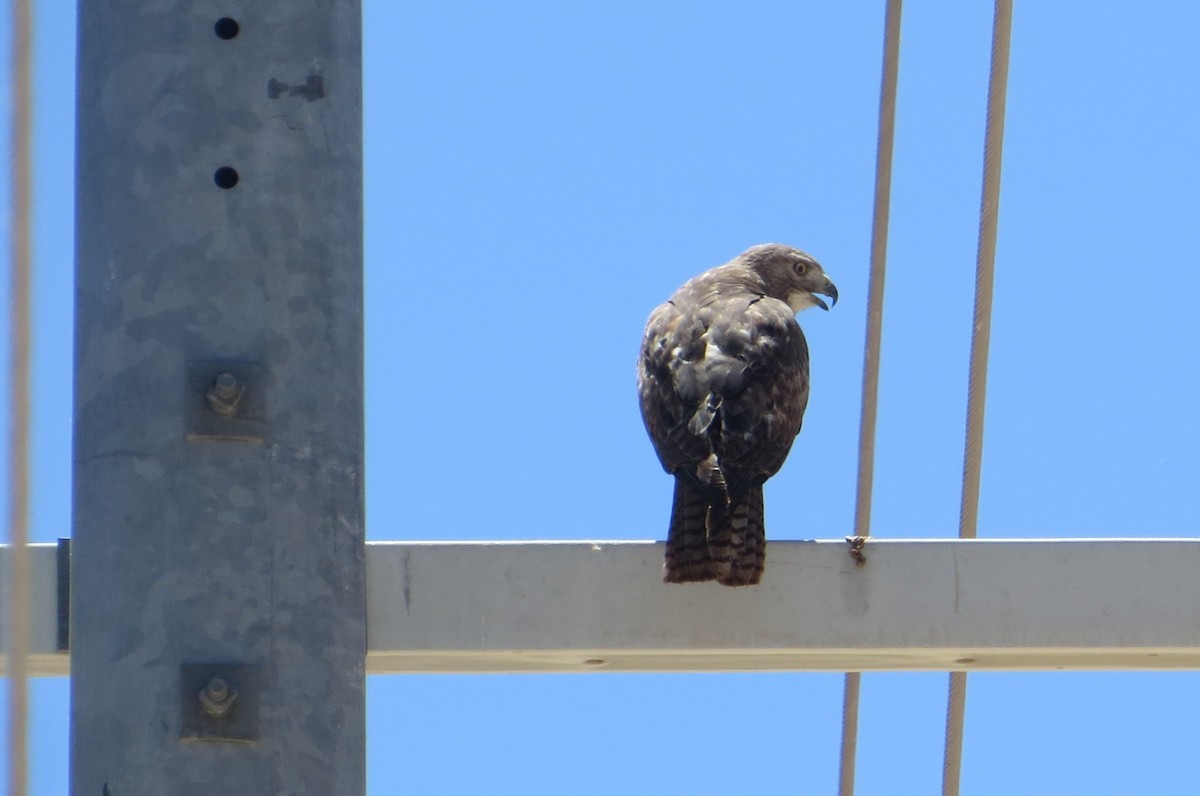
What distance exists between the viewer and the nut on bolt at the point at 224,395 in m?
2.84

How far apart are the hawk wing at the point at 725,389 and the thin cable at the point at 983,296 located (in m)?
0.56

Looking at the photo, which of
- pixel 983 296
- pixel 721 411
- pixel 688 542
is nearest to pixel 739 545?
pixel 688 542

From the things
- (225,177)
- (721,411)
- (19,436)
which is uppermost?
(225,177)

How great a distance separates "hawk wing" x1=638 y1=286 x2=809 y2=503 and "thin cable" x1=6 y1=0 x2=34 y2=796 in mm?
3818

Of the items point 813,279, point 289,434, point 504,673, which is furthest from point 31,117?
point 813,279

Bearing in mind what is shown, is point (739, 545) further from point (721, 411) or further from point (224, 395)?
point (224, 395)

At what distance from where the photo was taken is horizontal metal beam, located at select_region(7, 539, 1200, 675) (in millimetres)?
5383

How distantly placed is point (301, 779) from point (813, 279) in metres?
5.88

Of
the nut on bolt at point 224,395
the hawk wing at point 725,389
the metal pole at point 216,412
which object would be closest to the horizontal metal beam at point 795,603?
the hawk wing at point 725,389

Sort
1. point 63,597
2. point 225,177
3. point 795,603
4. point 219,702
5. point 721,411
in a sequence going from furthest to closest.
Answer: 1. point 721,411
2. point 795,603
3. point 63,597
4. point 225,177
5. point 219,702

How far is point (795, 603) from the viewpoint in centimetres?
560

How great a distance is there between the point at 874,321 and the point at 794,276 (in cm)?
172

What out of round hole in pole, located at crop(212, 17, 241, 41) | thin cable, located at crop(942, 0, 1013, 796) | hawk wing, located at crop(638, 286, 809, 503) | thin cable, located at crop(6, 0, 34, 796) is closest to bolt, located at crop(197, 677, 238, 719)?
thin cable, located at crop(6, 0, 34, 796)

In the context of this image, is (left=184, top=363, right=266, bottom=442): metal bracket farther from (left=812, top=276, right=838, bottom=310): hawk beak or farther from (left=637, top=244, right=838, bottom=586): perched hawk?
(left=812, top=276, right=838, bottom=310): hawk beak
